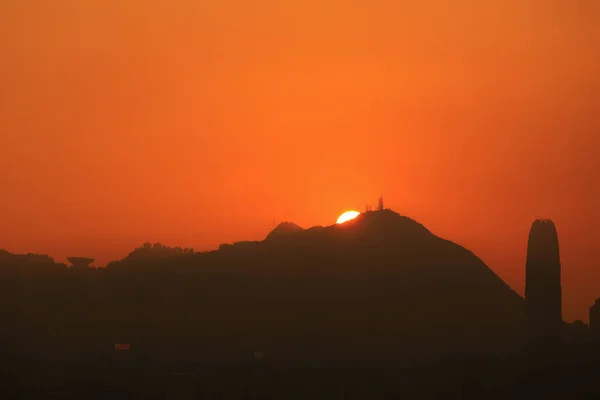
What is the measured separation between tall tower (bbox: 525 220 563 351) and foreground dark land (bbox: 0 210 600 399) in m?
3.24

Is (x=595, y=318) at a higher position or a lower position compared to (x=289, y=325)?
higher

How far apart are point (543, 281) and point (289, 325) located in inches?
1357

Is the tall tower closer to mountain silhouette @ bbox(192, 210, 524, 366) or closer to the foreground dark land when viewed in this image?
the foreground dark land

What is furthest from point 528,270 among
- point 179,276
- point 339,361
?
point 179,276

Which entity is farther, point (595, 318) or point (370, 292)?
point (370, 292)

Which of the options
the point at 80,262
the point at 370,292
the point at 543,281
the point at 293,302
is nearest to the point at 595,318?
the point at 370,292

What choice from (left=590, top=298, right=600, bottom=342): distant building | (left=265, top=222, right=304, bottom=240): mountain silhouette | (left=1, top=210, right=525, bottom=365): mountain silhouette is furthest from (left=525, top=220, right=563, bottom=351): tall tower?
(left=265, top=222, right=304, bottom=240): mountain silhouette

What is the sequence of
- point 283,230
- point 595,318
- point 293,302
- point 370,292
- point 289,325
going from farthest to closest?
point 283,230, point 370,292, point 595,318, point 293,302, point 289,325

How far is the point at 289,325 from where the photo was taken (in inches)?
4146

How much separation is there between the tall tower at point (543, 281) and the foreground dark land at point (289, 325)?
3.24 meters

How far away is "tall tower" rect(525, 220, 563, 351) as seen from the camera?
78.4 metres

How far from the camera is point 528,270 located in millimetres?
79188

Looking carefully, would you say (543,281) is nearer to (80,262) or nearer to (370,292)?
(370,292)

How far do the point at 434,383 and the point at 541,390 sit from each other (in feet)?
28.2
